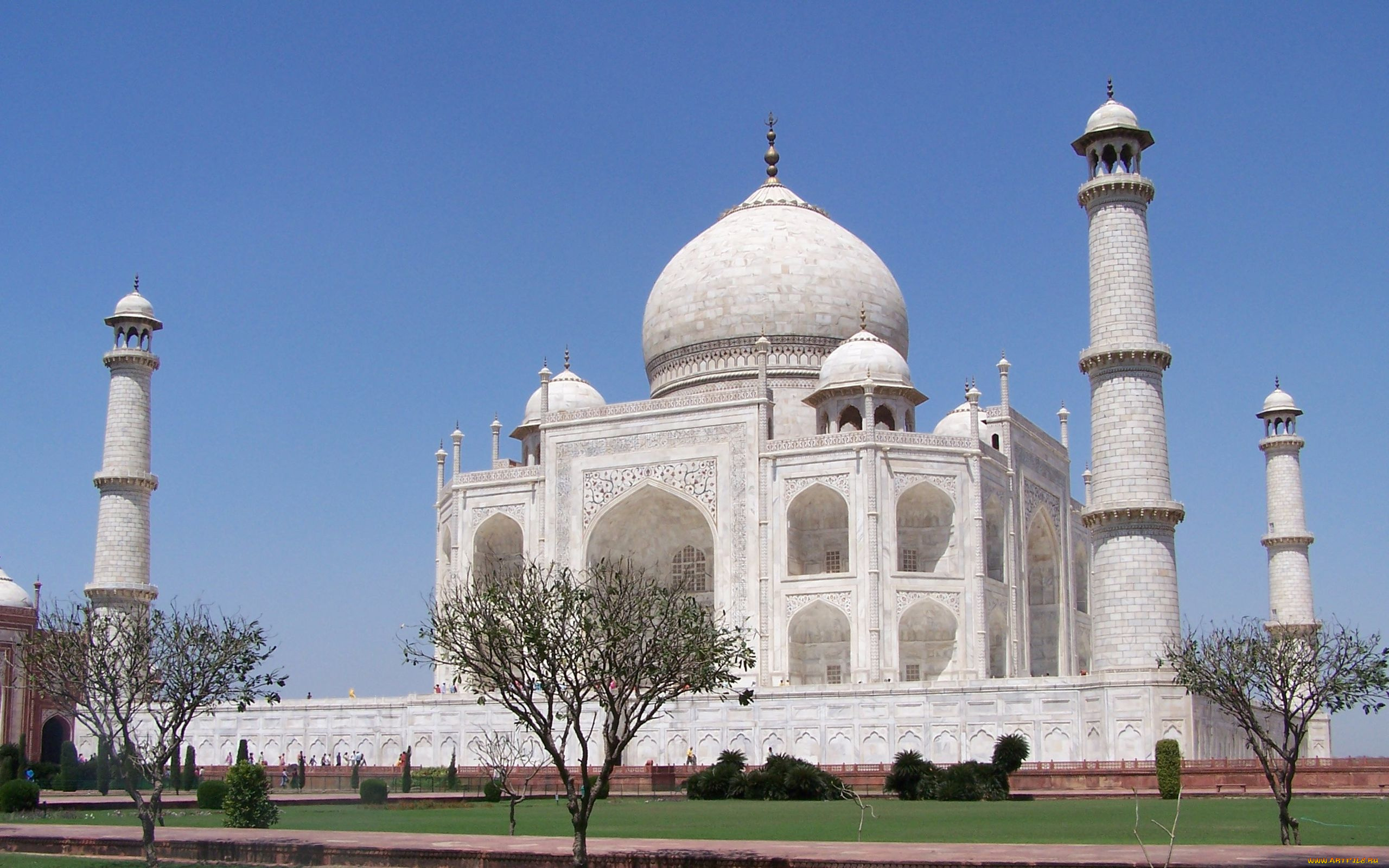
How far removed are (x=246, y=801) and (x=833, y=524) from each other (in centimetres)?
1862

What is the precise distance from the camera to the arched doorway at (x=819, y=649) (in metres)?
31.6

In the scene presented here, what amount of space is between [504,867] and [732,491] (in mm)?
20519

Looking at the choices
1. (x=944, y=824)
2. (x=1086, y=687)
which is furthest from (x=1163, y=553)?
(x=944, y=824)

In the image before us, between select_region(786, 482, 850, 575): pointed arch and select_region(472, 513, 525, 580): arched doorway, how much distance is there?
6.15m

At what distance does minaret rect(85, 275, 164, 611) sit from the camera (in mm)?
32750

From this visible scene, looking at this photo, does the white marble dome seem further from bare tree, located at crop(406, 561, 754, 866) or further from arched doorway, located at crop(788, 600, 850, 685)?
bare tree, located at crop(406, 561, 754, 866)

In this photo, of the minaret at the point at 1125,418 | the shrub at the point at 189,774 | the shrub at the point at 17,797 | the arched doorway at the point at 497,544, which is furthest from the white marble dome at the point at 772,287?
the shrub at the point at 17,797

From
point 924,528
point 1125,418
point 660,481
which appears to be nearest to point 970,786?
point 1125,418

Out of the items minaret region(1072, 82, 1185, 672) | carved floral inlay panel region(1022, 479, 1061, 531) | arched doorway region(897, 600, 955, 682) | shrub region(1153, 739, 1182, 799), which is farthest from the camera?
carved floral inlay panel region(1022, 479, 1061, 531)

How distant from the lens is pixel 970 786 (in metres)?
20.9

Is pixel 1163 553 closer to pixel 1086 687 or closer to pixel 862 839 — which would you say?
pixel 1086 687

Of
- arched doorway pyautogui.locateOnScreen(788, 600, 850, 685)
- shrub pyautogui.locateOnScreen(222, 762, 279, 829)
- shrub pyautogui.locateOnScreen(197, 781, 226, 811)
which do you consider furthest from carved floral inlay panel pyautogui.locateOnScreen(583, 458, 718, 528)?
shrub pyautogui.locateOnScreen(222, 762, 279, 829)

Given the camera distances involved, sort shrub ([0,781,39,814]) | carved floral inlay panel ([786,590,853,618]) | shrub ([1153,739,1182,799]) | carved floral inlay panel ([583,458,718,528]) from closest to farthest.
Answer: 1. shrub ([0,781,39,814])
2. shrub ([1153,739,1182,799])
3. carved floral inlay panel ([786,590,853,618])
4. carved floral inlay panel ([583,458,718,528])

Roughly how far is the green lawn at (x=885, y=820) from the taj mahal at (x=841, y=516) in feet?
15.6
